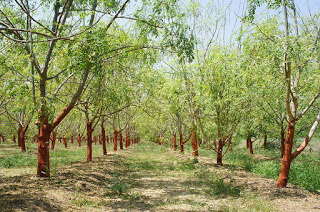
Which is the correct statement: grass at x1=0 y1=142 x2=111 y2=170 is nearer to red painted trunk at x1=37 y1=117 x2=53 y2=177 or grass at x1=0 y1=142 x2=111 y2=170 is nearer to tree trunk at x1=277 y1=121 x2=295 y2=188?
red painted trunk at x1=37 y1=117 x2=53 y2=177

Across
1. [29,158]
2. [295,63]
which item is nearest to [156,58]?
[295,63]

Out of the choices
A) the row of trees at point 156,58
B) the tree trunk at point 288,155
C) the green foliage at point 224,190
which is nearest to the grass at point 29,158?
the row of trees at point 156,58

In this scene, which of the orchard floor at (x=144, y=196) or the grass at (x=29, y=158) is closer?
the orchard floor at (x=144, y=196)

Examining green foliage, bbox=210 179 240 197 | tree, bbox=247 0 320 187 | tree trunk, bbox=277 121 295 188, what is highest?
tree, bbox=247 0 320 187

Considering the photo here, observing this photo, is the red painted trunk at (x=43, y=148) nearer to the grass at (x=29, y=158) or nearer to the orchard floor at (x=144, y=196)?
the orchard floor at (x=144, y=196)

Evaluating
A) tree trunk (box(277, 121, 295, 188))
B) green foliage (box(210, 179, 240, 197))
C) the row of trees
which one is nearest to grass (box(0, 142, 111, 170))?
the row of trees

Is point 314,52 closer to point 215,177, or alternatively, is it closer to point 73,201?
point 215,177

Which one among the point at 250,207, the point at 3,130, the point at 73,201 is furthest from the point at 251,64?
the point at 3,130

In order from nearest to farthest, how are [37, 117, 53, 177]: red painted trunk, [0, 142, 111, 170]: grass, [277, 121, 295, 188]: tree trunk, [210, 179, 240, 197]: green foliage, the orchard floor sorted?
the orchard floor < [277, 121, 295, 188]: tree trunk < [210, 179, 240, 197]: green foliage < [37, 117, 53, 177]: red painted trunk < [0, 142, 111, 170]: grass

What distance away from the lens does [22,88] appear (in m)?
8.09

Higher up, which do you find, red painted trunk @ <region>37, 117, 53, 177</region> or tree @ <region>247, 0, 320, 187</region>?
tree @ <region>247, 0, 320, 187</region>

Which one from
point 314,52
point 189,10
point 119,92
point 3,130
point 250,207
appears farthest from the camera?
point 3,130

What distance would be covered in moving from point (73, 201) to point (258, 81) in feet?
29.3

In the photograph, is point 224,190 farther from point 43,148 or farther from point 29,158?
point 29,158
